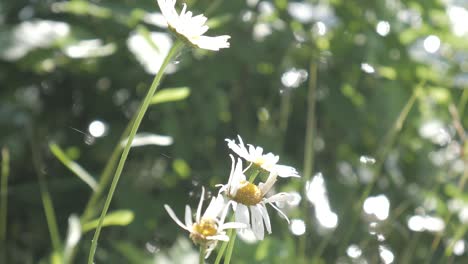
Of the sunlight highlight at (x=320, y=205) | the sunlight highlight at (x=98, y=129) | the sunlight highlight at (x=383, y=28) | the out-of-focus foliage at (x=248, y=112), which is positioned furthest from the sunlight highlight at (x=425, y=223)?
the sunlight highlight at (x=98, y=129)

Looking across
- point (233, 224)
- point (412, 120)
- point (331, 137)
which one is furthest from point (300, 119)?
point (233, 224)

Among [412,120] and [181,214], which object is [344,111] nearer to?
[412,120]

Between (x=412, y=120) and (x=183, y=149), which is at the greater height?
(x=412, y=120)

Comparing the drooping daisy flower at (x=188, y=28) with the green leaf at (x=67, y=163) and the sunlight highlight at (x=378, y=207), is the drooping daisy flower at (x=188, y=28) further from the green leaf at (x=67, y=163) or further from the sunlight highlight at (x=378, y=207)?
the sunlight highlight at (x=378, y=207)

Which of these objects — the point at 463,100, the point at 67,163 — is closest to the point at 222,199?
the point at 67,163

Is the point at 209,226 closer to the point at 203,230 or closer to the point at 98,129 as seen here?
the point at 203,230

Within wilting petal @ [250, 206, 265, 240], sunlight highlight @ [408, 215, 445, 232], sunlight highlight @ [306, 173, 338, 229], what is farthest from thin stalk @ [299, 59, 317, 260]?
wilting petal @ [250, 206, 265, 240]
